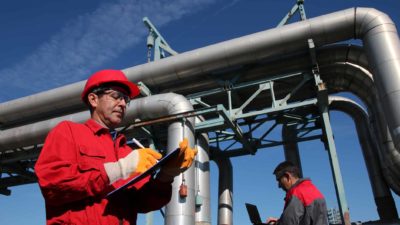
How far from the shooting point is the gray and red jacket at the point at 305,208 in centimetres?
388

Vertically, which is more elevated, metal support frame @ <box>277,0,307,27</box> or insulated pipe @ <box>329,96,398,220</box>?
metal support frame @ <box>277,0,307,27</box>

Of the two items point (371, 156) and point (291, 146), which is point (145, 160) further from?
point (291, 146)

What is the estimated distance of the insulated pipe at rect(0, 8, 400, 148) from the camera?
6996mm

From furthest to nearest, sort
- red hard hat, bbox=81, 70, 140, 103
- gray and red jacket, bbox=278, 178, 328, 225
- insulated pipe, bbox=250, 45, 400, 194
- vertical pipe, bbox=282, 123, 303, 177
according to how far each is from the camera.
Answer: vertical pipe, bbox=282, 123, 303, 177
insulated pipe, bbox=250, 45, 400, 194
gray and red jacket, bbox=278, 178, 328, 225
red hard hat, bbox=81, 70, 140, 103

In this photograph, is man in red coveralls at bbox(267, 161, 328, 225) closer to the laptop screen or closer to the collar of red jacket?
the laptop screen

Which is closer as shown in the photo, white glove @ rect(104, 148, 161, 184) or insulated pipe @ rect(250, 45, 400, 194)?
white glove @ rect(104, 148, 161, 184)

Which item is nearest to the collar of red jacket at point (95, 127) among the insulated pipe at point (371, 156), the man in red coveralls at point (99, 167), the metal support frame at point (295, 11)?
the man in red coveralls at point (99, 167)

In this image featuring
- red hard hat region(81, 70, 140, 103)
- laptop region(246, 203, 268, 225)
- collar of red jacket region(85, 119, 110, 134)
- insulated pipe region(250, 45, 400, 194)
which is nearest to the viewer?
collar of red jacket region(85, 119, 110, 134)

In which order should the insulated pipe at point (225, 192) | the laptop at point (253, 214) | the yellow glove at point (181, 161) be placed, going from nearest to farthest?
the yellow glove at point (181, 161) → the laptop at point (253, 214) → the insulated pipe at point (225, 192)

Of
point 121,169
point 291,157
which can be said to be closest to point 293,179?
point 121,169

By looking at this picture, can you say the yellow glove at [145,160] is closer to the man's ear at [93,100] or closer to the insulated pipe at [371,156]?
the man's ear at [93,100]

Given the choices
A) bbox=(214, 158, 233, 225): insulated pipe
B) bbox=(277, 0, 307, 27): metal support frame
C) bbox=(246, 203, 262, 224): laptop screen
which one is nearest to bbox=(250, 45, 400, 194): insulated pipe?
bbox=(277, 0, 307, 27): metal support frame

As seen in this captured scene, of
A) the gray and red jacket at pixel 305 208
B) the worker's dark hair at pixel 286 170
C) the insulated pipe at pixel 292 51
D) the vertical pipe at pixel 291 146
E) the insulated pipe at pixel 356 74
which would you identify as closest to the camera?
the gray and red jacket at pixel 305 208

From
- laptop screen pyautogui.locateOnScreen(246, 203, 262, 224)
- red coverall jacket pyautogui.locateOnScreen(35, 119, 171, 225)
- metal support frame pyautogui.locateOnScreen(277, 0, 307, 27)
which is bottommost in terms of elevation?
red coverall jacket pyautogui.locateOnScreen(35, 119, 171, 225)
